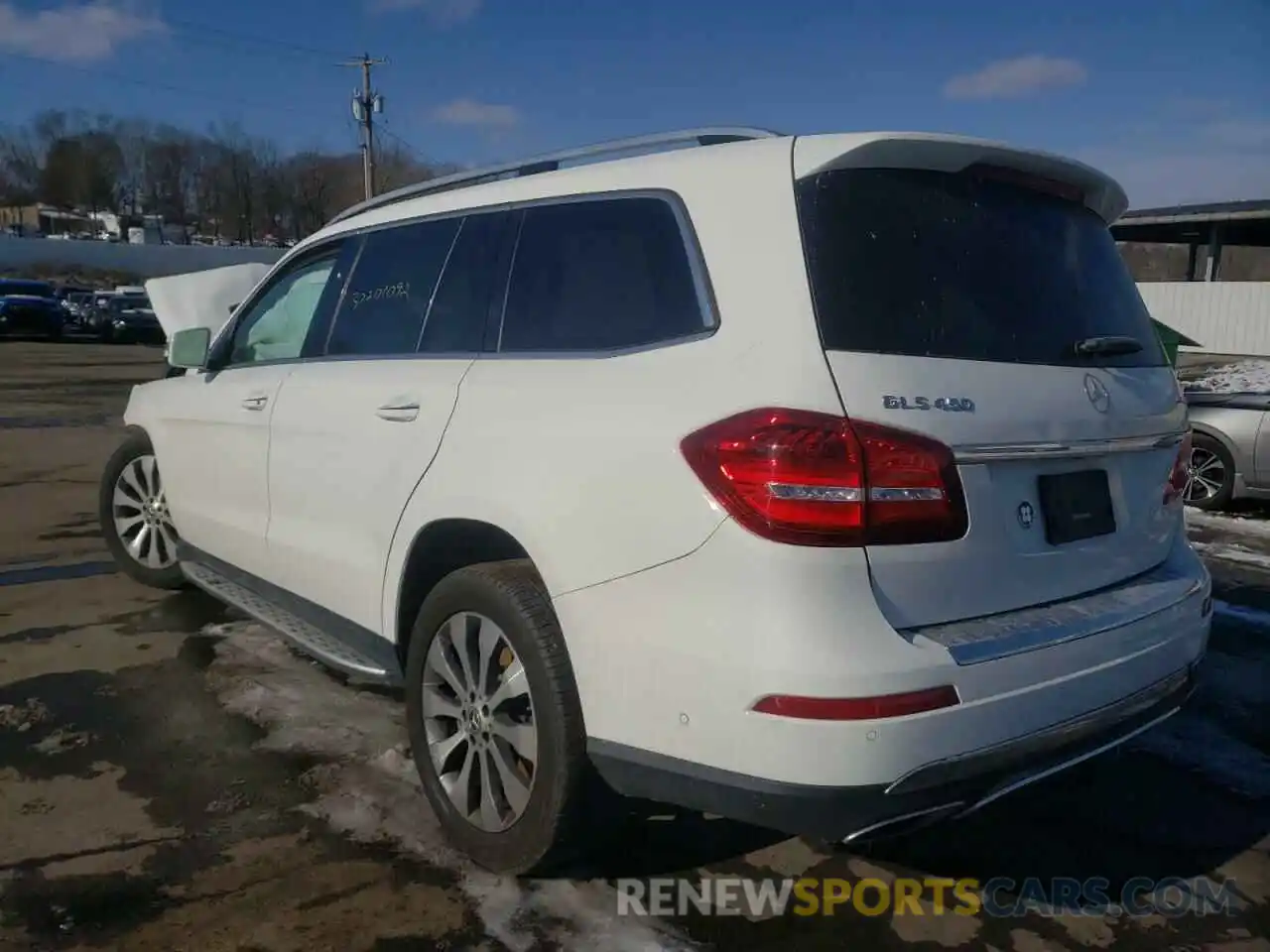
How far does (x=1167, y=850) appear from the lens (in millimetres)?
3186

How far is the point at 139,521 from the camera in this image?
5.43 metres

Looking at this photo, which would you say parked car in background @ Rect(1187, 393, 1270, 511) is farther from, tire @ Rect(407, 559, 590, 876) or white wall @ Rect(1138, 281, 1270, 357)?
white wall @ Rect(1138, 281, 1270, 357)

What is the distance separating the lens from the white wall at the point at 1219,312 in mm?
28047

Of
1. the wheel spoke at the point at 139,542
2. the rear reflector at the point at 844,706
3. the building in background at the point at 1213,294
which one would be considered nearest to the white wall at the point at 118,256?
the building in background at the point at 1213,294

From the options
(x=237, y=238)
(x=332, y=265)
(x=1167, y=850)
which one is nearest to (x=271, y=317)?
(x=332, y=265)

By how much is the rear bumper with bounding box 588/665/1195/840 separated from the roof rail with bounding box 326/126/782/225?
157cm

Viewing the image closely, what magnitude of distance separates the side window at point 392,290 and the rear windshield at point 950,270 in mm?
1470

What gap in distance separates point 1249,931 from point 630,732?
1.79 metres

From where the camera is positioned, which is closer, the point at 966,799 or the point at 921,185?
the point at 966,799

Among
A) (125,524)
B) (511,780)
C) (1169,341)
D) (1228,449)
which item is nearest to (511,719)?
(511,780)

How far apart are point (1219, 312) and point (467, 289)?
30600mm

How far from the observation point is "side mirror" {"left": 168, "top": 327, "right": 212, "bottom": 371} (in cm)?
467

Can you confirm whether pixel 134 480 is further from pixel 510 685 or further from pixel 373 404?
pixel 510 685

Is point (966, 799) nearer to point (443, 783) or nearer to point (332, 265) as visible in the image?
point (443, 783)
